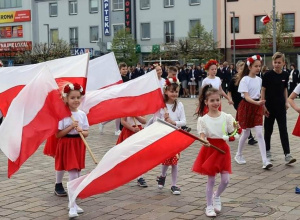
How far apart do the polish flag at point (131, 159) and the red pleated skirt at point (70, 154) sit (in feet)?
2.93

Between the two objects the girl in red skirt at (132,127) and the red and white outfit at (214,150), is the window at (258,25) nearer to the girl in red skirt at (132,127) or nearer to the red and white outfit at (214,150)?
the girl in red skirt at (132,127)

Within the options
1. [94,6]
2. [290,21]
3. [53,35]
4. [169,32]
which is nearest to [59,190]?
[290,21]

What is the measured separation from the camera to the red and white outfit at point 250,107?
31.1 feet

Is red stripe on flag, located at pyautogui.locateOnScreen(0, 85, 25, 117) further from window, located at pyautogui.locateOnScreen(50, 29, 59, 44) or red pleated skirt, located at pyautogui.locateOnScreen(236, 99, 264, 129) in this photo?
window, located at pyautogui.locateOnScreen(50, 29, 59, 44)

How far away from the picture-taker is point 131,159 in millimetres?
5785

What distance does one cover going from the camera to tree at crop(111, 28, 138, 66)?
4891 cm

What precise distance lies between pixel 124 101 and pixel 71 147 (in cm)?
114

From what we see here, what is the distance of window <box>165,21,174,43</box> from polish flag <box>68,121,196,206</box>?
45.4 m

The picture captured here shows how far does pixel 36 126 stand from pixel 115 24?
48292 mm

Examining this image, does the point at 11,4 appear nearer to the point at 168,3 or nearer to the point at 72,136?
the point at 168,3

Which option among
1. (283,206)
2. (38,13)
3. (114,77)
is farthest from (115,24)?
(283,206)

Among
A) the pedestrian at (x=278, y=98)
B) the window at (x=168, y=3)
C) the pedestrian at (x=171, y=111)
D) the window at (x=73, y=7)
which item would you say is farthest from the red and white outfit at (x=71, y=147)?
the window at (x=73, y=7)

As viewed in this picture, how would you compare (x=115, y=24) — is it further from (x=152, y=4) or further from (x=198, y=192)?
(x=198, y=192)

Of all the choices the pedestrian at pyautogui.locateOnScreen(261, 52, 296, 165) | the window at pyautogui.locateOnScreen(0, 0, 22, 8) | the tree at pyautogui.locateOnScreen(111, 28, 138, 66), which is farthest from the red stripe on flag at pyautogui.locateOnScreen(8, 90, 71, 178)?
the window at pyautogui.locateOnScreen(0, 0, 22, 8)
